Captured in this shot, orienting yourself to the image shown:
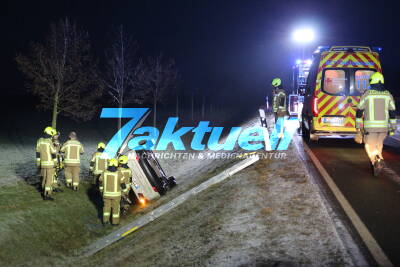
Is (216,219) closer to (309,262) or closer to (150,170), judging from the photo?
(309,262)

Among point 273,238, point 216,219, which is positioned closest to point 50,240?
point 216,219

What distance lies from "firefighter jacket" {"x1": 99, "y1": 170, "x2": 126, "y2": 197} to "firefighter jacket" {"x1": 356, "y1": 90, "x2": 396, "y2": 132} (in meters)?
5.16

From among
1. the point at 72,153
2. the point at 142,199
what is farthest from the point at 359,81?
the point at 72,153

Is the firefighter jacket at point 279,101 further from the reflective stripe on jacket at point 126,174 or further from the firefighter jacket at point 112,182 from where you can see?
the firefighter jacket at point 112,182

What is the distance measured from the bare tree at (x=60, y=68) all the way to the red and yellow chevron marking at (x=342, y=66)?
11.7 metres

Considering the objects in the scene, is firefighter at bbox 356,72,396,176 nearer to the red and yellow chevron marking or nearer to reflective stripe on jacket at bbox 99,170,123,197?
the red and yellow chevron marking

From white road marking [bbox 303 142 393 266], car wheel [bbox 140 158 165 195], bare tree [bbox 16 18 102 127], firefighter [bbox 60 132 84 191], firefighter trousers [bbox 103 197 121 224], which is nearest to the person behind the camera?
white road marking [bbox 303 142 393 266]

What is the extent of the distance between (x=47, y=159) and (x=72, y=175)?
128cm

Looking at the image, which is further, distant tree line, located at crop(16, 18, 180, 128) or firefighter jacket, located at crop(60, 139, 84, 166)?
distant tree line, located at crop(16, 18, 180, 128)

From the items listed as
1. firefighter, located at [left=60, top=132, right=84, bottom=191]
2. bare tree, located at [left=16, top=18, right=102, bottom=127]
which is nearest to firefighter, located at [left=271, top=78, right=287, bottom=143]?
firefighter, located at [left=60, top=132, right=84, bottom=191]

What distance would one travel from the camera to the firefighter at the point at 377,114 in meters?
7.01

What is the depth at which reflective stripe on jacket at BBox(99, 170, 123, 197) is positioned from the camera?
800cm

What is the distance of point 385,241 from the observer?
441 cm

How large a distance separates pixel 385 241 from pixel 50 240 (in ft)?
20.8
